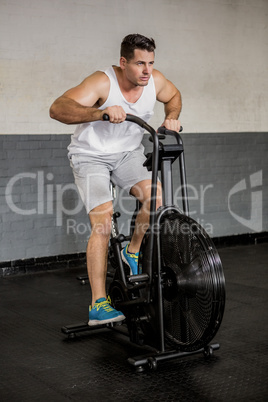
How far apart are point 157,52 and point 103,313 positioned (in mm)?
3378

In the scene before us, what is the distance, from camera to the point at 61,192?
203 inches

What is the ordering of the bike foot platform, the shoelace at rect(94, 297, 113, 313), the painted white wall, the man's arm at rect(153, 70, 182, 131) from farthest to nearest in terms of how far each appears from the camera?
the painted white wall
the man's arm at rect(153, 70, 182, 131)
the bike foot platform
the shoelace at rect(94, 297, 113, 313)

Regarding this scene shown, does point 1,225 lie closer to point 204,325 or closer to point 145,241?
point 145,241

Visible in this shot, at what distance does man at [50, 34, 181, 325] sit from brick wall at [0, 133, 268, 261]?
184 centimetres

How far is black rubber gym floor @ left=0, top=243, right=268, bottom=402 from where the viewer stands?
2258mm

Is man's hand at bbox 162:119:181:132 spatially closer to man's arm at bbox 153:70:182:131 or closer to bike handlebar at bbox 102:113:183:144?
bike handlebar at bbox 102:113:183:144

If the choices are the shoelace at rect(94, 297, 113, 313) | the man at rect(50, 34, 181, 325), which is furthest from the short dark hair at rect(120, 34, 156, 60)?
the shoelace at rect(94, 297, 113, 313)

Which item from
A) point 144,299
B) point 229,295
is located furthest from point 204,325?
point 229,295

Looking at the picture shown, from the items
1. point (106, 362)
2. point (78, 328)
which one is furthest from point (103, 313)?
point (106, 362)

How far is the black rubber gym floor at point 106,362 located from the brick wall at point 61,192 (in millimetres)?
1084

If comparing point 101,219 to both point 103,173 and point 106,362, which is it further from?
point 106,362

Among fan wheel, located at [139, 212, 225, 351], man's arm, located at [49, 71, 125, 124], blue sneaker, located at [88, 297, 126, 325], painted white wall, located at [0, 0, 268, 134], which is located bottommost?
blue sneaker, located at [88, 297, 126, 325]

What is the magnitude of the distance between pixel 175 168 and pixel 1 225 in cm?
191

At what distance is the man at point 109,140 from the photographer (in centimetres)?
285
